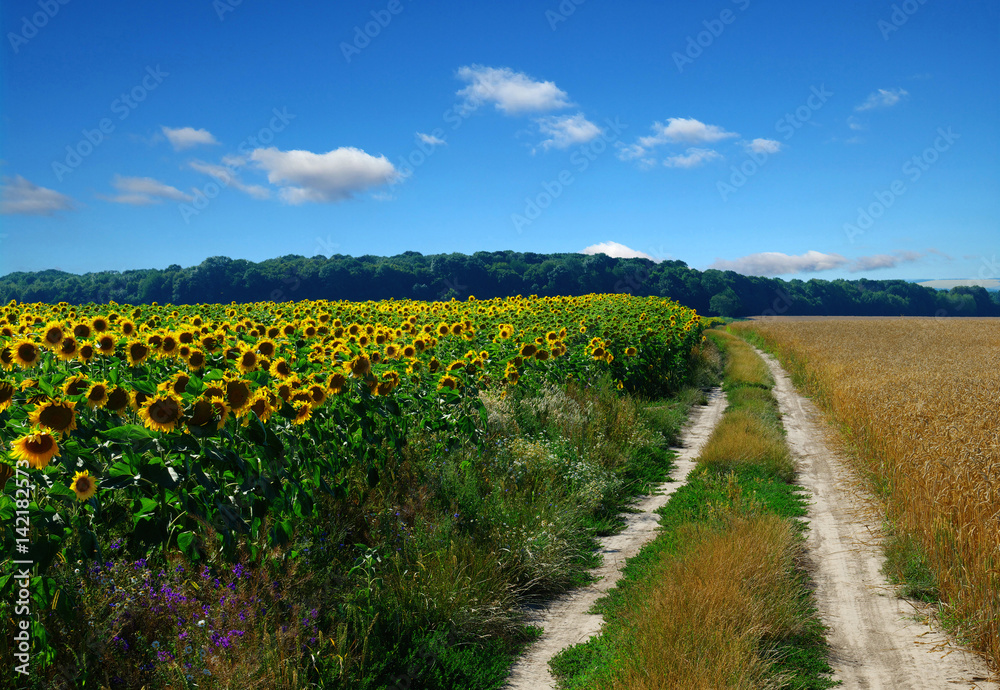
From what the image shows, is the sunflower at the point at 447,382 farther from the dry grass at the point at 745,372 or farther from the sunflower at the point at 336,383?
the dry grass at the point at 745,372

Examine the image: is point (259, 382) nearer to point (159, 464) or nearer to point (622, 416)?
point (159, 464)

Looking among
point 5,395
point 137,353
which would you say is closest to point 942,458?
point 137,353

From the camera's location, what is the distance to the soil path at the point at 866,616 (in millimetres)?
4105

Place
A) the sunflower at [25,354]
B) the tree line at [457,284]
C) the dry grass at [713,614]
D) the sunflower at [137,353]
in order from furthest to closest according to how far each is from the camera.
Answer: the tree line at [457,284] → the sunflower at [137,353] → the sunflower at [25,354] → the dry grass at [713,614]

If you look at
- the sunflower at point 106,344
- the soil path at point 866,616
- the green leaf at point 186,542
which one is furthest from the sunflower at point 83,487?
the soil path at point 866,616

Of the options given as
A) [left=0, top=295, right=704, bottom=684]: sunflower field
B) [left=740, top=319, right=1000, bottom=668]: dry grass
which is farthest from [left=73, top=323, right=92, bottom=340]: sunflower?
[left=740, top=319, right=1000, bottom=668]: dry grass

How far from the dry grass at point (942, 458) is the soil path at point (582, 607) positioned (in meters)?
2.58

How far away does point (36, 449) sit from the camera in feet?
9.14

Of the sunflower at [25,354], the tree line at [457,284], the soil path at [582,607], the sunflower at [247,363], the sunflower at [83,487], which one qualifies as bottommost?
the soil path at [582,607]

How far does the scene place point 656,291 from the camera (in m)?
83.1

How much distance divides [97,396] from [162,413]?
0.42 meters

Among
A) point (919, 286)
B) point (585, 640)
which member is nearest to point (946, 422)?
point (585, 640)

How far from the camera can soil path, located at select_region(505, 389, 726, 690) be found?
4.29 metres

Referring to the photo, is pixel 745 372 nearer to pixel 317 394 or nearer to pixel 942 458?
pixel 942 458
